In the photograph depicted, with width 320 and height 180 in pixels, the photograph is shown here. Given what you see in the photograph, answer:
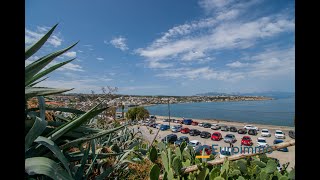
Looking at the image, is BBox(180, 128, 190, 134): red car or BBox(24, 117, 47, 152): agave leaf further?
BBox(180, 128, 190, 134): red car

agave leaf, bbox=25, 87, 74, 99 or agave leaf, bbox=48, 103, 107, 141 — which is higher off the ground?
agave leaf, bbox=25, 87, 74, 99

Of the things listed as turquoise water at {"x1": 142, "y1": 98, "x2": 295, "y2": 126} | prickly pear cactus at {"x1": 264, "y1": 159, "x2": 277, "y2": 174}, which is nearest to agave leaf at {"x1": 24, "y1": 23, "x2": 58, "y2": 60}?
prickly pear cactus at {"x1": 264, "y1": 159, "x2": 277, "y2": 174}

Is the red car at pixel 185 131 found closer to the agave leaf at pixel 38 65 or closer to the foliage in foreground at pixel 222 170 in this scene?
the foliage in foreground at pixel 222 170

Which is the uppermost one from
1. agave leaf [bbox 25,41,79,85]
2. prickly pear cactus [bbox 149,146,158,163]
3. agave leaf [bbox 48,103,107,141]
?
agave leaf [bbox 25,41,79,85]

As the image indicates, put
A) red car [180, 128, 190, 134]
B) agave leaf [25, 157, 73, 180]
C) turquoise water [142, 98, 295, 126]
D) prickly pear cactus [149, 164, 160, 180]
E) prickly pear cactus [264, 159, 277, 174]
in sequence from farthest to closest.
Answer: turquoise water [142, 98, 295, 126]
red car [180, 128, 190, 134]
prickly pear cactus [264, 159, 277, 174]
prickly pear cactus [149, 164, 160, 180]
agave leaf [25, 157, 73, 180]

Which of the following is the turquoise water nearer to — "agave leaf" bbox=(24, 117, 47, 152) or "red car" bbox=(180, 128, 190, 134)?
"red car" bbox=(180, 128, 190, 134)

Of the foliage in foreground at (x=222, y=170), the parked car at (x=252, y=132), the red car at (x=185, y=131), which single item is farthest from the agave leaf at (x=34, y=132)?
the parked car at (x=252, y=132)

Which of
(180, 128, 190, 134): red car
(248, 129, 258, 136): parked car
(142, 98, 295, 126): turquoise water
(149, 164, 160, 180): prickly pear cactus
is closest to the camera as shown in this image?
(149, 164, 160, 180): prickly pear cactus
